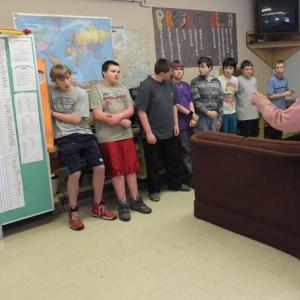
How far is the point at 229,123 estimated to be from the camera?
4.24 metres

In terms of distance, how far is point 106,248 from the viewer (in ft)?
8.75

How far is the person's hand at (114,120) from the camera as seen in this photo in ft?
10.3

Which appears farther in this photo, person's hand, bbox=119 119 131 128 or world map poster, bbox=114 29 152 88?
world map poster, bbox=114 29 152 88

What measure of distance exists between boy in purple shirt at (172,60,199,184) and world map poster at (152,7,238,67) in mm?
710

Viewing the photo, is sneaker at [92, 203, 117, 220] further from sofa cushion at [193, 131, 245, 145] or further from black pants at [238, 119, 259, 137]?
black pants at [238, 119, 259, 137]

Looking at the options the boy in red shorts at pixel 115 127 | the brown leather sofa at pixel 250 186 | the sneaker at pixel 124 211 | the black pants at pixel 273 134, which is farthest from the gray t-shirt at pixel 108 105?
the black pants at pixel 273 134

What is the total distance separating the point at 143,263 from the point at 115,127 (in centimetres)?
126

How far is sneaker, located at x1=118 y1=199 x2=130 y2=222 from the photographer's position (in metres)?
3.17

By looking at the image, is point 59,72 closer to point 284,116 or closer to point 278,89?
point 284,116

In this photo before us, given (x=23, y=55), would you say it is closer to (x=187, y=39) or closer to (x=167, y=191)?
(x=167, y=191)

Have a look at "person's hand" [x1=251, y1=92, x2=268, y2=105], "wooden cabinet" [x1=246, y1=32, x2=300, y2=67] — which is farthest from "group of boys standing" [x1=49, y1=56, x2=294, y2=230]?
"wooden cabinet" [x1=246, y1=32, x2=300, y2=67]

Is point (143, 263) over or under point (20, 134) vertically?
under

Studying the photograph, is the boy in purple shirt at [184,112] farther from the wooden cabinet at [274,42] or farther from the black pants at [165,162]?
the wooden cabinet at [274,42]

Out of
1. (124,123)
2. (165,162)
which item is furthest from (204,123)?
(124,123)
